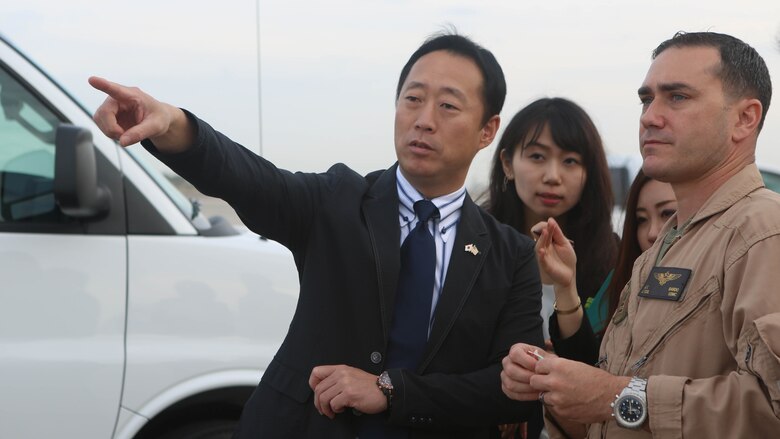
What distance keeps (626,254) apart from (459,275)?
85 cm

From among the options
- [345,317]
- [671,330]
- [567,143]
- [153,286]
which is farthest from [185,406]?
[671,330]

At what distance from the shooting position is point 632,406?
205cm

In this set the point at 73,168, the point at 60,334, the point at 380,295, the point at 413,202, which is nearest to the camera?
the point at 380,295

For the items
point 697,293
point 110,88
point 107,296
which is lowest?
point 107,296

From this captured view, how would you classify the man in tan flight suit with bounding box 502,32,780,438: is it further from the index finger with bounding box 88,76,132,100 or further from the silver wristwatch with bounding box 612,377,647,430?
the index finger with bounding box 88,76,132,100

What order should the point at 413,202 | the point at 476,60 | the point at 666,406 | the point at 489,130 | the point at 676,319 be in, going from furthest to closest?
the point at 489,130 < the point at 476,60 < the point at 413,202 < the point at 676,319 < the point at 666,406

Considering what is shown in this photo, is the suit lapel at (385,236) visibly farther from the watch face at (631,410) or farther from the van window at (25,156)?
the van window at (25,156)

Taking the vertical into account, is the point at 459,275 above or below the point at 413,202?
below

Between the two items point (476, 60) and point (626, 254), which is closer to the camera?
point (476, 60)

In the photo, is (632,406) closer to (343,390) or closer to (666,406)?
(666,406)

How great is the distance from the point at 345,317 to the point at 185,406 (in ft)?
4.95

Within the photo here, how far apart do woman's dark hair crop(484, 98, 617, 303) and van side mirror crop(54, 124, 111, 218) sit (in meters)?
1.53

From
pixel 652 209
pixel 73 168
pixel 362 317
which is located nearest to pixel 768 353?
pixel 362 317

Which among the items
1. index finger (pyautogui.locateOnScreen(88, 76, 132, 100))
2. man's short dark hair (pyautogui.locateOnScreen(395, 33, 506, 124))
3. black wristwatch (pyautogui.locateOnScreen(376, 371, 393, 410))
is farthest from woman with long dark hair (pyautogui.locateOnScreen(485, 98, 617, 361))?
index finger (pyautogui.locateOnScreen(88, 76, 132, 100))
